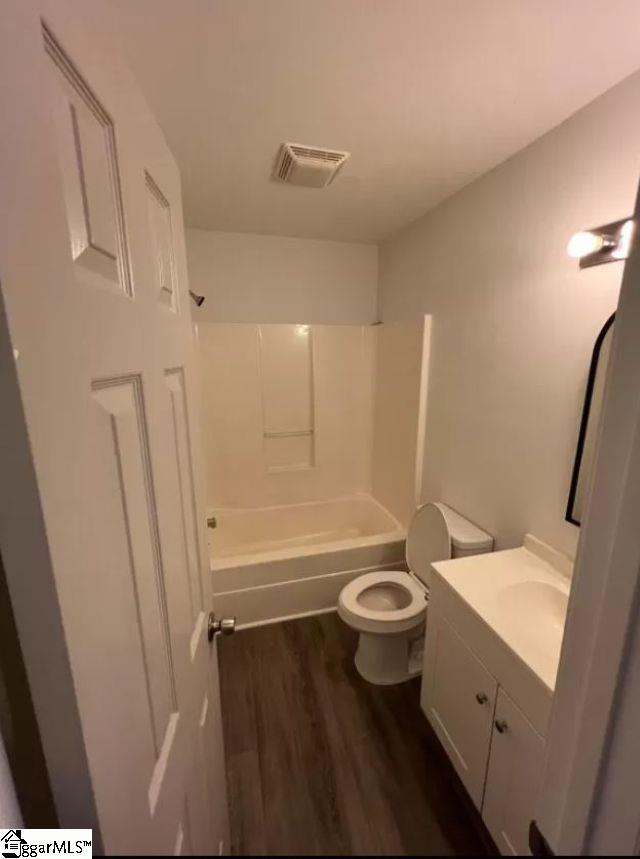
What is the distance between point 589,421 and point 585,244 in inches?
22.1

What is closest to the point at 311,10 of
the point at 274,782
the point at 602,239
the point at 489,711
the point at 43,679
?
the point at 602,239

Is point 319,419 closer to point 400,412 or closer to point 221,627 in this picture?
point 400,412

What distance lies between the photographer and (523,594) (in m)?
1.26

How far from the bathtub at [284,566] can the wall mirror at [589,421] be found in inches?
47.9

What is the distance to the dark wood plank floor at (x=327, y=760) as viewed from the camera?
3.06 feet

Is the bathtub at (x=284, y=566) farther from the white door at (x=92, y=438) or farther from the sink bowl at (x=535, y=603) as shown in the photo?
the white door at (x=92, y=438)

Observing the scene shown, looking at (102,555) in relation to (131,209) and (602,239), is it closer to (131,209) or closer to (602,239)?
(131,209)

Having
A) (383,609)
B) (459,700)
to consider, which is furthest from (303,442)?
(459,700)

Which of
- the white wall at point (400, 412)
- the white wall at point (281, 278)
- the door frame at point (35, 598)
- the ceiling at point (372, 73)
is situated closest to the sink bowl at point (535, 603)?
the white wall at point (400, 412)

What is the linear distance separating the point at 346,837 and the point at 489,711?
0.59 meters

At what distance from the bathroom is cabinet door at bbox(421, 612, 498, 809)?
0.01 meters

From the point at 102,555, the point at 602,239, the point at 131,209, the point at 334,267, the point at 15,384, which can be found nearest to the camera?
the point at 15,384

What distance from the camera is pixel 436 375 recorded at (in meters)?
1.99

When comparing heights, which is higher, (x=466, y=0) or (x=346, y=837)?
(x=466, y=0)
